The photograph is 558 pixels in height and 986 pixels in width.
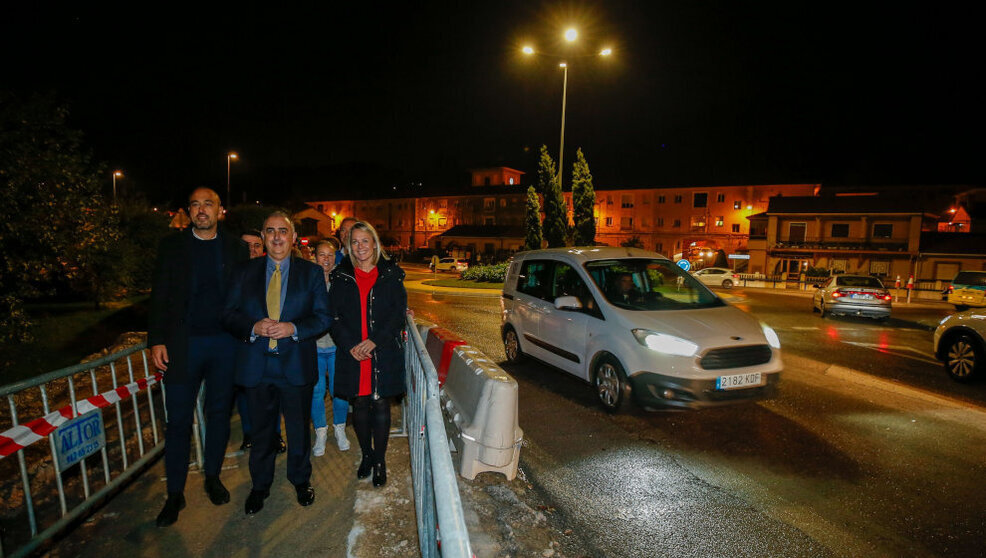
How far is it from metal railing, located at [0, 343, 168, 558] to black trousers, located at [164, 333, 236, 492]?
16.4 inches

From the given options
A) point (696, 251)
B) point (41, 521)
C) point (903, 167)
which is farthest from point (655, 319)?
point (903, 167)

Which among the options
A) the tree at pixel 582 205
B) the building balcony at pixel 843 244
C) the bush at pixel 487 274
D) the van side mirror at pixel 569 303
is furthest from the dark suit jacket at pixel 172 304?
the building balcony at pixel 843 244

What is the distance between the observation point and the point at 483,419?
3.73 metres

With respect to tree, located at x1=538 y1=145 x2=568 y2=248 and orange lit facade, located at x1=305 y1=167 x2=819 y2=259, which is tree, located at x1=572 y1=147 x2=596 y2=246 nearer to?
tree, located at x1=538 y1=145 x2=568 y2=248

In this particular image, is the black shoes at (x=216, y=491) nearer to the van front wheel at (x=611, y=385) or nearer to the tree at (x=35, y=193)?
the van front wheel at (x=611, y=385)

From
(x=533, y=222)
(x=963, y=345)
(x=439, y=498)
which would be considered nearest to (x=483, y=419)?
(x=439, y=498)

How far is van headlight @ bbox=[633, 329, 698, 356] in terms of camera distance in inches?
199

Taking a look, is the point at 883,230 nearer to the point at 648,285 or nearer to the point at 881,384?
the point at 881,384

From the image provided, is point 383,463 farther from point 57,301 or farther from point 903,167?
point 903,167

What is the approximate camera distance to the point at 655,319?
214 inches

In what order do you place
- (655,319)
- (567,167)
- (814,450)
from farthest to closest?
1. (567,167)
2. (655,319)
3. (814,450)

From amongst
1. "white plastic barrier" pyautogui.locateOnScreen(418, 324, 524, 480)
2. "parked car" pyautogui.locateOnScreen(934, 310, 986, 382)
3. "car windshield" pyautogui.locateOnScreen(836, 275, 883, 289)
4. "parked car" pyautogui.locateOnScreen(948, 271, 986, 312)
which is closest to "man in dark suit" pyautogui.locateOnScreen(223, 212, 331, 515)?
"white plastic barrier" pyautogui.locateOnScreen(418, 324, 524, 480)

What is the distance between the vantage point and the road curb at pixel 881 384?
610 centimetres

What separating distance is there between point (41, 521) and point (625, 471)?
5.12m
